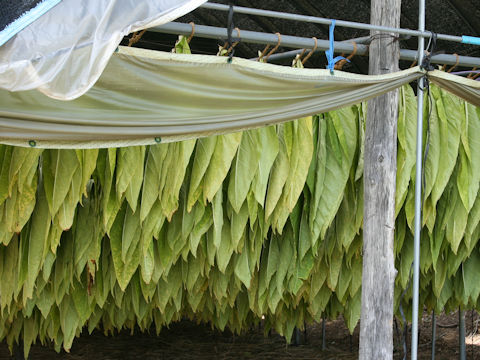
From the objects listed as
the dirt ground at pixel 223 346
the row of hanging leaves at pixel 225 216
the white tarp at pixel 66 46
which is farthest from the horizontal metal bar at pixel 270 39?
the dirt ground at pixel 223 346

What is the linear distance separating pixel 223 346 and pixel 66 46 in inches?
133

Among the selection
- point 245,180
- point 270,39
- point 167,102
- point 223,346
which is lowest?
point 223,346

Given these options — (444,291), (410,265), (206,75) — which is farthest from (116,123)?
(444,291)

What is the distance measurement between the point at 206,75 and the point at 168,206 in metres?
0.52

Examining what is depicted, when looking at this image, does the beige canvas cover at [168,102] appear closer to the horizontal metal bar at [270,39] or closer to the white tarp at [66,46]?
the horizontal metal bar at [270,39]

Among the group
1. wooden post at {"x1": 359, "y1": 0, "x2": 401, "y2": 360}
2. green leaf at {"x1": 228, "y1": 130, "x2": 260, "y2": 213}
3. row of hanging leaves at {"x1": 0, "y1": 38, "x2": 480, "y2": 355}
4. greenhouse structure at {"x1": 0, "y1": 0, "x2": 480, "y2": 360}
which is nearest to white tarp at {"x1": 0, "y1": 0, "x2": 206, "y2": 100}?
greenhouse structure at {"x1": 0, "y1": 0, "x2": 480, "y2": 360}

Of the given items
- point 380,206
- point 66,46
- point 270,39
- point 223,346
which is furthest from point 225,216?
point 223,346

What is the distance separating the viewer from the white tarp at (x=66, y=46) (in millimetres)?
1365

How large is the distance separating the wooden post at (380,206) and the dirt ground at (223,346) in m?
2.14

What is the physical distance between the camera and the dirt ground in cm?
416

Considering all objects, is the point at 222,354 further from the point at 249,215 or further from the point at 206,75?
the point at 206,75

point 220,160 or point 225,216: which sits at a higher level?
point 220,160

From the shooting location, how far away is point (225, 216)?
7.47ft

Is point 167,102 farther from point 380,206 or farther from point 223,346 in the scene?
point 223,346
